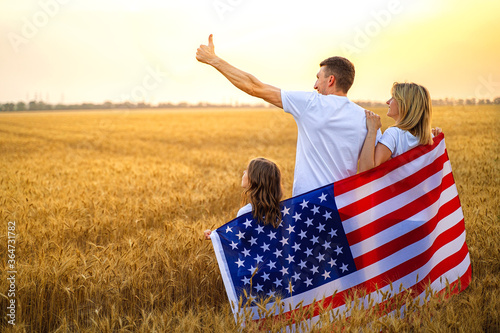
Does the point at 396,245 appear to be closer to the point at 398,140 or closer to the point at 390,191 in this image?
the point at 390,191

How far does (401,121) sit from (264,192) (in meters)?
1.27

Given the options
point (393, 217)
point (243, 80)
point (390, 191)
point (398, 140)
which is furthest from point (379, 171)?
point (243, 80)

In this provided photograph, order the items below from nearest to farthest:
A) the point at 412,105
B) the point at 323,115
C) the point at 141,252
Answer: the point at 323,115, the point at 412,105, the point at 141,252

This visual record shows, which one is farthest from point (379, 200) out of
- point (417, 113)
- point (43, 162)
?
point (43, 162)

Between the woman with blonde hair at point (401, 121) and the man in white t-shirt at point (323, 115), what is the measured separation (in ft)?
0.30

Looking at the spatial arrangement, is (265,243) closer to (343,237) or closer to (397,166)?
(343,237)

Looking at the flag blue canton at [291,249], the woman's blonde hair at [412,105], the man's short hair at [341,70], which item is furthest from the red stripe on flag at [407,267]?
the man's short hair at [341,70]

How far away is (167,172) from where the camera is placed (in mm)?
10398

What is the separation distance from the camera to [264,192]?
3.22m

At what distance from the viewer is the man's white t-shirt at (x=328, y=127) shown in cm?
321

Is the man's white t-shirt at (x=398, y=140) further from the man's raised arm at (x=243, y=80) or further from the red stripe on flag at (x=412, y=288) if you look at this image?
the red stripe on flag at (x=412, y=288)

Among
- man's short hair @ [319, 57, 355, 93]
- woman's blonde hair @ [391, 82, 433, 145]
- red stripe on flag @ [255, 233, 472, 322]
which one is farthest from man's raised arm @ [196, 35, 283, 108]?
red stripe on flag @ [255, 233, 472, 322]

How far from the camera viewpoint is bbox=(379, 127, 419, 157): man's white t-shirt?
3.44m

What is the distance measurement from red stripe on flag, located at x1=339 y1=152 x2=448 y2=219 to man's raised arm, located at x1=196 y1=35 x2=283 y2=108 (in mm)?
1013
